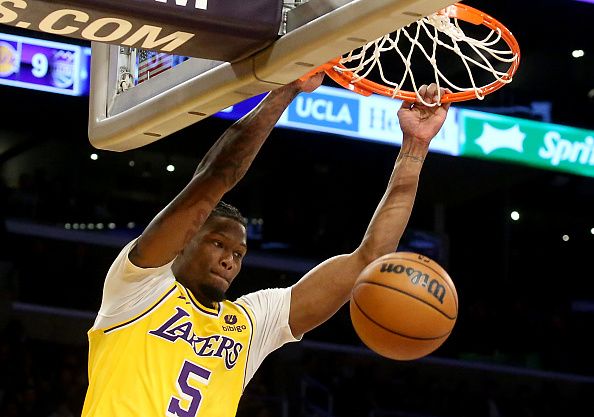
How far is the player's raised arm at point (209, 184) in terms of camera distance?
9.89 feet

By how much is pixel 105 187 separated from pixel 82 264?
100 inches

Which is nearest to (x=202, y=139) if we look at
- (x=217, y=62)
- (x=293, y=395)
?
(x=293, y=395)

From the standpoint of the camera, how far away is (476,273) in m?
14.1

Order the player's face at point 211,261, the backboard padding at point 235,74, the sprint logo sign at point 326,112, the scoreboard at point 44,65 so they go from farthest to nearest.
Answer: the sprint logo sign at point 326,112, the scoreboard at point 44,65, the player's face at point 211,261, the backboard padding at point 235,74

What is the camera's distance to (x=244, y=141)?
3.17 m

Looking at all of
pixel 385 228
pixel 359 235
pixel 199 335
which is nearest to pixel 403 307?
pixel 385 228

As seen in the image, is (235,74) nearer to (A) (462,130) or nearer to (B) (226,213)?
(B) (226,213)

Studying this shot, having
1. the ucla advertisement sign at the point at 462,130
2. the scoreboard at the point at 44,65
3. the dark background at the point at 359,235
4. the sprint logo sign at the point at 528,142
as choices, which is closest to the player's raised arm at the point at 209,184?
the scoreboard at the point at 44,65

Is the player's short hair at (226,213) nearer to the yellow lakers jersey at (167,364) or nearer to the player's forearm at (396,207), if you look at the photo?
the yellow lakers jersey at (167,364)

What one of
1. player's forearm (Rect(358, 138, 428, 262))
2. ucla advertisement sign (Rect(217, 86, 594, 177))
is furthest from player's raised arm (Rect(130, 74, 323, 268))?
ucla advertisement sign (Rect(217, 86, 594, 177))

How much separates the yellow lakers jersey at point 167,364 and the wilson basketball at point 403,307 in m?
0.48

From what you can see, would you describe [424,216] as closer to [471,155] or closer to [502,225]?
[502,225]

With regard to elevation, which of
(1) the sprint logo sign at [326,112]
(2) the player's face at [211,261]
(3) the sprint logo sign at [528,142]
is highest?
(2) the player's face at [211,261]

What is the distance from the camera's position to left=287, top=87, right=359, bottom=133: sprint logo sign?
924cm
